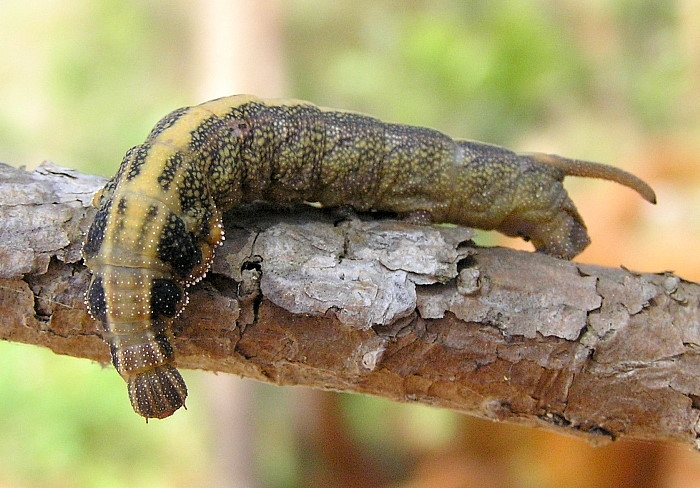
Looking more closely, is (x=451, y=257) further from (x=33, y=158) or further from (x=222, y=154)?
(x=33, y=158)

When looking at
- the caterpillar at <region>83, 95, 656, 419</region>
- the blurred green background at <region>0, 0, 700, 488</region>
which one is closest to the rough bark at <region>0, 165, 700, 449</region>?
the caterpillar at <region>83, 95, 656, 419</region>

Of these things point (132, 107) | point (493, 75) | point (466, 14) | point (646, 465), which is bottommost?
point (646, 465)

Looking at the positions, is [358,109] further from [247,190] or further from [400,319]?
[400,319]

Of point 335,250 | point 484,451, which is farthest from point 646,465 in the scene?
point 335,250

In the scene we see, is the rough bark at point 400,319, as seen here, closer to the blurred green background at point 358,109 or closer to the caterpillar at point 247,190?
the caterpillar at point 247,190

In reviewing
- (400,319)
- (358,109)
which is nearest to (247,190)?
(400,319)

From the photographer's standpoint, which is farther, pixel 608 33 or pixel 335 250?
pixel 608 33

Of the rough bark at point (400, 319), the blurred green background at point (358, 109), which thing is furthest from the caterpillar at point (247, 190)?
the blurred green background at point (358, 109)
